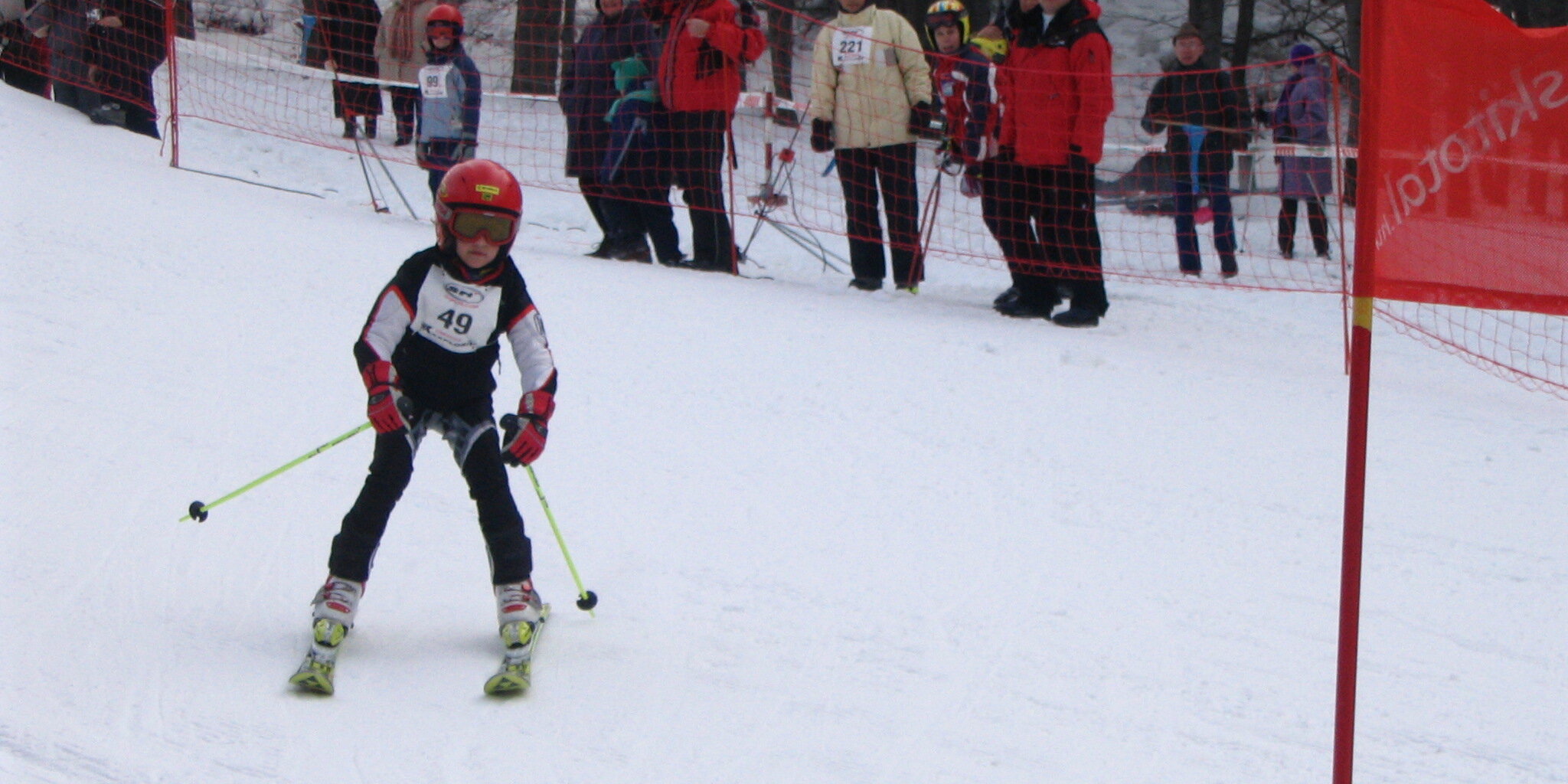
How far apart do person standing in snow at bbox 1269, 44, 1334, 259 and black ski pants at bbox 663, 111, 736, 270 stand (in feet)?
12.8

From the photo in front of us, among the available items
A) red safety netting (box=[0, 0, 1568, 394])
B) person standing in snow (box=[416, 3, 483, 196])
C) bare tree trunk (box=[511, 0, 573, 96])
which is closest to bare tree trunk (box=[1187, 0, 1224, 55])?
red safety netting (box=[0, 0, 1568, 394])

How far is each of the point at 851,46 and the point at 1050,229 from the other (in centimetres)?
165

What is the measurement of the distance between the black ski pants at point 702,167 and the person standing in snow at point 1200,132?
2.94 meters

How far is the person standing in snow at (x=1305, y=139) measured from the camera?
34.5ft

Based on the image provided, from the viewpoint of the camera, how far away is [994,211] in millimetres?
8555

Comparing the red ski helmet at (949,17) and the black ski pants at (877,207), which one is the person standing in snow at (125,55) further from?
the red ski helmet at (949,17)

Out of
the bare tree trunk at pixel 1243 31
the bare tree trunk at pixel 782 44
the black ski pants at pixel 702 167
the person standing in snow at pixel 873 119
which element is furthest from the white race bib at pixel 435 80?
the bare tree trunk at pixel 1243 31

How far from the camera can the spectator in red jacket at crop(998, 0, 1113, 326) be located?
8062 millimetres

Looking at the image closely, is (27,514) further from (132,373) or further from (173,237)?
(173,237)

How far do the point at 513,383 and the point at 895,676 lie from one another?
306 centimetres

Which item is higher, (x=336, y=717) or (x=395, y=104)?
(x=395, y=104)

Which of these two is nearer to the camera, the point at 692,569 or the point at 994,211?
the point at 692,569

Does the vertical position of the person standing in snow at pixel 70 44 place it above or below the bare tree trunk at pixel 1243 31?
below

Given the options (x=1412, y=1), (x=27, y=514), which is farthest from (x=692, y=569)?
(x=1412, y=1)
